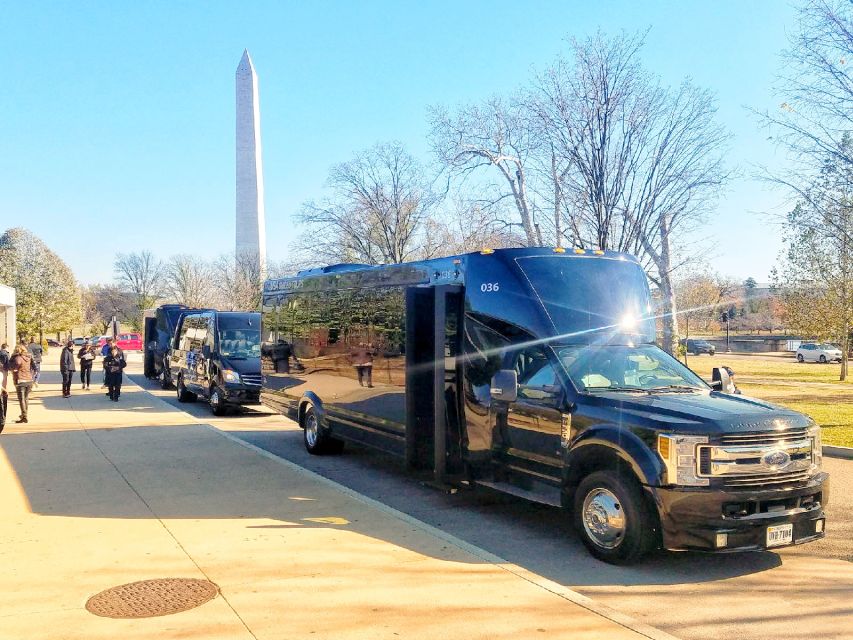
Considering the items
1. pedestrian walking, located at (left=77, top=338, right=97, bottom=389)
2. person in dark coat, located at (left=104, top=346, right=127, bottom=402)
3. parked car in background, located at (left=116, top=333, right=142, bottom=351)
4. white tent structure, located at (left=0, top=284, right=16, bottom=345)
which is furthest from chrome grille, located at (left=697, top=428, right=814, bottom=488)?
parked car in background, located at (left=116, top=333, right=142, bottom=351)

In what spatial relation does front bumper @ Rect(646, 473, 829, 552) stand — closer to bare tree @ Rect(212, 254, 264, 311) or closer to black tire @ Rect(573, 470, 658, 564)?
black tire @ Rect(573, 470, 658, 564)

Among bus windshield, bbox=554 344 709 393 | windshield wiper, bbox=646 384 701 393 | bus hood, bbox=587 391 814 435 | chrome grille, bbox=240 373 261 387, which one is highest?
bus windshield, bbox=554 344 709 393

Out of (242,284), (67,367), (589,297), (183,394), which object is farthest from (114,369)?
(242,284)

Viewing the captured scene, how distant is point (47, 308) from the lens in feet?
191

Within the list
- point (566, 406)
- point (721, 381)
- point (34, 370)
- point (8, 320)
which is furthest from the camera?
point (8, 320)

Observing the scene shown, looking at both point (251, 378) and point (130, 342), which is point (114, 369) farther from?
point (130, 342)

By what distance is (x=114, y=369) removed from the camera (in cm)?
2017

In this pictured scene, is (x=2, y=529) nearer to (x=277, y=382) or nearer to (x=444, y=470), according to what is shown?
(x=444, y=470)

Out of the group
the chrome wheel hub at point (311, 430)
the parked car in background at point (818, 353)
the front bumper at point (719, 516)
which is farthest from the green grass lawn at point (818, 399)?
the parked car in background at point (818, 353)

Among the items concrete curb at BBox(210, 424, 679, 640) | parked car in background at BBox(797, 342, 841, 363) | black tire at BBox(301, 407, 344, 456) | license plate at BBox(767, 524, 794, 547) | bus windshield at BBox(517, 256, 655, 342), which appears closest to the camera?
concrete curb at BBox(210, 424, 679, 640)

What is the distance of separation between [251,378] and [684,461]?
12646mm

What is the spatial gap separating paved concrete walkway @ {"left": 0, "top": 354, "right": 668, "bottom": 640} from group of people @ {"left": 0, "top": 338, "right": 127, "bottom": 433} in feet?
17.6

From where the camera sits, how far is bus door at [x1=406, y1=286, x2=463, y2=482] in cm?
809

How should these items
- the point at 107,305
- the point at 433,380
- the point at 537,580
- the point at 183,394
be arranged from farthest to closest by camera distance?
the point at 107,305 → the point at 183,394 → the point at 433,380 → the point at 537,580
